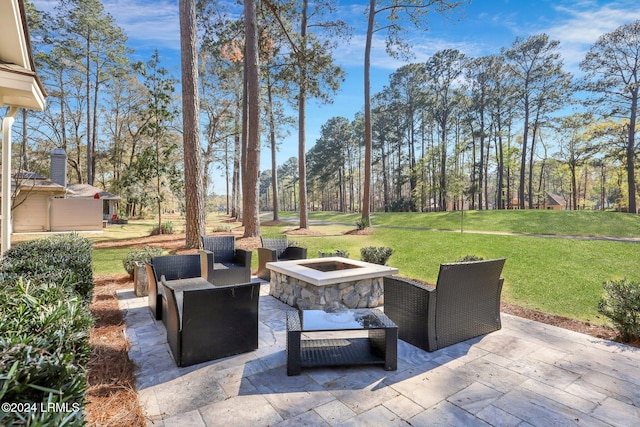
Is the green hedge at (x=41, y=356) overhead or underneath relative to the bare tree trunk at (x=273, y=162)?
underneath

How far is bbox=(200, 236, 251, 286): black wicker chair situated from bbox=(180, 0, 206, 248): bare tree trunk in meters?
2.64

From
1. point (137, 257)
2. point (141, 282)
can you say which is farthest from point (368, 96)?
point (141, 282)

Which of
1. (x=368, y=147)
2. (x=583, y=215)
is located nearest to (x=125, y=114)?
(x=368, y=147)

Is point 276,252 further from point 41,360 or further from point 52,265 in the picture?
point 41,360

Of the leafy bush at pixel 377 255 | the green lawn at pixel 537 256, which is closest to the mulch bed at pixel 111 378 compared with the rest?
the green lawn at pixel 537 256

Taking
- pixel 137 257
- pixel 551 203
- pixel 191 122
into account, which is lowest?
pixel 137 257

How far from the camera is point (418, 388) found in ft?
8.18

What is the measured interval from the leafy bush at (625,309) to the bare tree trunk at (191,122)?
822 centimetres

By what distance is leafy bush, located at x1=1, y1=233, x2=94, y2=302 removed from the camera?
2.89 meters

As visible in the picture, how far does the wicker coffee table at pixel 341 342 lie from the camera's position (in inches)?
106

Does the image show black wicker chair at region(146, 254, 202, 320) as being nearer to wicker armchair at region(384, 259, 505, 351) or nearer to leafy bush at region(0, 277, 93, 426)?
leafy bush at region(0, 277, 93, 426)

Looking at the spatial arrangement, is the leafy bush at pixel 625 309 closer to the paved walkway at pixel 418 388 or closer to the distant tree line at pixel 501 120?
the paved walkway at pixel 418 388

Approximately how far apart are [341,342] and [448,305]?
1.17m

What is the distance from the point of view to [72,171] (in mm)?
28344
